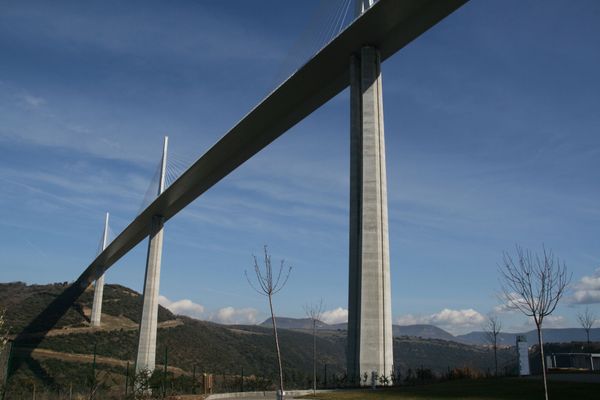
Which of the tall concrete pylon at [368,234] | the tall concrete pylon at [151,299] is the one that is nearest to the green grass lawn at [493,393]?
the tall concrete pylon at [368,234]

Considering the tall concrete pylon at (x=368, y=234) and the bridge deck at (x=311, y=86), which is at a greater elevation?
the bridge deck at (x=311, y=86)

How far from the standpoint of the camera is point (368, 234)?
2348 cm

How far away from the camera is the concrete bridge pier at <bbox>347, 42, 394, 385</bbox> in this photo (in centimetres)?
2275

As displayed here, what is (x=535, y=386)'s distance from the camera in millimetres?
19719

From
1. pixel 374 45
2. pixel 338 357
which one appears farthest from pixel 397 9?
pixel 338 357

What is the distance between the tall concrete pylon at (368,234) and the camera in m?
22.8

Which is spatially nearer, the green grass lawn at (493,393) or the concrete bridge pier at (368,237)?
the green grass lawn at (493,393)

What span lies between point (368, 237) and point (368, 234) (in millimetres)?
136

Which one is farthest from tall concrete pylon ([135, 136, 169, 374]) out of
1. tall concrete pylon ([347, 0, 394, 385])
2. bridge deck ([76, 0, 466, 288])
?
tall concrete pylon ([347, 0, 394, 385])

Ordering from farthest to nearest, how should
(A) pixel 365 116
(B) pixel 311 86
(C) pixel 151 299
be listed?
(C) pixel 151 299 < (B) pixel 311 86 < (A) pixel 365 116

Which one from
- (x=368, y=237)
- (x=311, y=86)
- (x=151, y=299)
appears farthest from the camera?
(x=151, y=299)

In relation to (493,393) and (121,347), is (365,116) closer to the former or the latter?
(493,393)

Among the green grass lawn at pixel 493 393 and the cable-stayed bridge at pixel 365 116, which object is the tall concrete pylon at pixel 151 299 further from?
the green grass lawn at pixel 493 393

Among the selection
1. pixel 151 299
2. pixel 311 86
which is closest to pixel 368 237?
pixel 311 86
